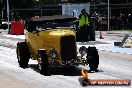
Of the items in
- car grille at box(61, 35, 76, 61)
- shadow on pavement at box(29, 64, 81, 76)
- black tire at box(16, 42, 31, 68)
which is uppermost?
car grille at box(61, 35, 76, 61)

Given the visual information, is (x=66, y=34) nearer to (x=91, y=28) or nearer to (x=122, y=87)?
(x=122, y=87)

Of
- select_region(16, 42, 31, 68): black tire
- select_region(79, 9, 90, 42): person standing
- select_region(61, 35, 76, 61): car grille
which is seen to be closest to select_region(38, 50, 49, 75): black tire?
select_region(61, 35, 76, 61): car grille

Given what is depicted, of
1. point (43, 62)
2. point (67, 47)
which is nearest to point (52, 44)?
point (67, 47)

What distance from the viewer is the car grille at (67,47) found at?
14.4m

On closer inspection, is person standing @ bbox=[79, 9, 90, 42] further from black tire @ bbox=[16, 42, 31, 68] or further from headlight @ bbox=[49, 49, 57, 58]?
headlight @ bbox=[49, 49, 57, 58]

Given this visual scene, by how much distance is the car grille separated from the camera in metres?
14.4

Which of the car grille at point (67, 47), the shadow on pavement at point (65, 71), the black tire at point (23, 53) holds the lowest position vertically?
the shadow on pavement at point (65, 71)

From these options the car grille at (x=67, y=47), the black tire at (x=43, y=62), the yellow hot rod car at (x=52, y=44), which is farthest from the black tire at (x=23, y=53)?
the car grille at (x=67, y=47)

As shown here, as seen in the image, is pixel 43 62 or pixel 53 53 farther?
pixel 53 53

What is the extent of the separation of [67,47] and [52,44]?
56cm

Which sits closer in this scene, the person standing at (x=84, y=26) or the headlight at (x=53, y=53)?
the headlight at (x=53, y=53)

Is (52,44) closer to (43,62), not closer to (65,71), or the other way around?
(43,62)

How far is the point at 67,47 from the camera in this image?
1445 centimetres

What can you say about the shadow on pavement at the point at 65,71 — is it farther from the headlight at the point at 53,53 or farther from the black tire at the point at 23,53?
the headlight at the point at 53,53
